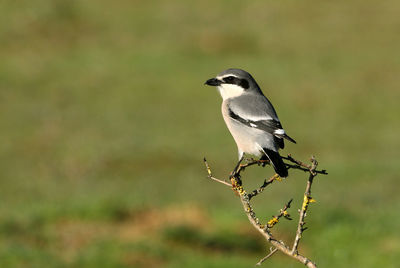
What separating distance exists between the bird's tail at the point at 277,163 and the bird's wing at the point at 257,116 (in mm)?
147

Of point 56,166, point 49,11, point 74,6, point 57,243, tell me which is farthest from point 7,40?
point 57,243

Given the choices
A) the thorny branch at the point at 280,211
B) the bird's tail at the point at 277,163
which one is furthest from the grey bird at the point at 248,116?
the thorny branch at the point at 280,211

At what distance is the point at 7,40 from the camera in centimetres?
2470

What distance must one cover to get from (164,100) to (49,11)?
7768mm

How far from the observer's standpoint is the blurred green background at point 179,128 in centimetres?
1014

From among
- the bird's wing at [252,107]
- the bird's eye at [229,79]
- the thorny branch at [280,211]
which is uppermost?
the bird's eye at [229,79]

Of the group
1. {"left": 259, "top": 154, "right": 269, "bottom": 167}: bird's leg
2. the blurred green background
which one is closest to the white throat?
{"left": 259, "top": 154, "right": 269, "bottom": 167}: bird's leg

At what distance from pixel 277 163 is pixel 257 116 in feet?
2.53

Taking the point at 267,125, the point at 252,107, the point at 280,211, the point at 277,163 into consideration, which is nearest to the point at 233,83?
the point at 252,107

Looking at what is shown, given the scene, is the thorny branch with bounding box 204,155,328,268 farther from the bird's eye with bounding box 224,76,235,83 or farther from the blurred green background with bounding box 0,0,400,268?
the blurred green background with bounding box 0,0,400,268

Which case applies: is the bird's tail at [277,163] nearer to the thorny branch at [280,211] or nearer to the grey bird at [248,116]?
the grey bird at [248,116]

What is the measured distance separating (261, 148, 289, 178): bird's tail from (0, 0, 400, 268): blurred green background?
378cm

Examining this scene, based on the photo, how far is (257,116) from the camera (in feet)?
18.4

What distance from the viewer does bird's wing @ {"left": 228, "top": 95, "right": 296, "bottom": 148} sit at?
Result: 5445mm
